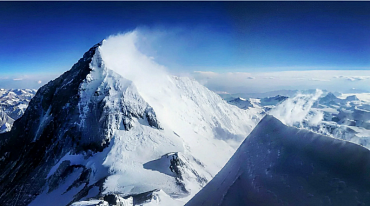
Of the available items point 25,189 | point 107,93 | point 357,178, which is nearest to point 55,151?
point 25,189

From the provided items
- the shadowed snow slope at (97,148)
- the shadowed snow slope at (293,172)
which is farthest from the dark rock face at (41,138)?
the shadowed snow slope at (293,172)

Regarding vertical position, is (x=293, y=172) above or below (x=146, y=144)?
above

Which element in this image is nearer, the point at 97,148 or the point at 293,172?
the point at 293,172

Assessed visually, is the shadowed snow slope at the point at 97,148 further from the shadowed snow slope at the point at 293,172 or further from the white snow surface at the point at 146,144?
the shadowed snow slope at the point at 293,172

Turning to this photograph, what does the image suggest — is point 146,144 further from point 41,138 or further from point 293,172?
point 293,172

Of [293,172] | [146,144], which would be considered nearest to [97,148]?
[146,144]
